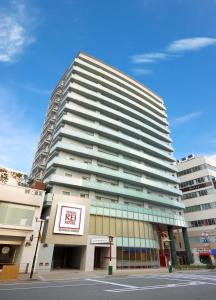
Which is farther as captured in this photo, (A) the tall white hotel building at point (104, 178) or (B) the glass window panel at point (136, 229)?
(B) the glass window panel at point (136, 229)

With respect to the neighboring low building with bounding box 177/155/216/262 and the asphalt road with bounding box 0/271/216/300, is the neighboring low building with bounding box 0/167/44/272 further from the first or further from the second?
the neighboring low building with bounding box 177/155/216/262

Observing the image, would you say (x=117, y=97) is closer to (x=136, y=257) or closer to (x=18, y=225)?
(x=136, y=257)

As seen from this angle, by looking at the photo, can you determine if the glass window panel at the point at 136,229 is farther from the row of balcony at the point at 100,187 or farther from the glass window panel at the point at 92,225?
the glass window panel at the point at 92,225

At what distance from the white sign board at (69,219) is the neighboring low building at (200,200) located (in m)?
31.8

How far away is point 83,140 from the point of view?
143ft

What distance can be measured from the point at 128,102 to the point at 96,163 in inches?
897

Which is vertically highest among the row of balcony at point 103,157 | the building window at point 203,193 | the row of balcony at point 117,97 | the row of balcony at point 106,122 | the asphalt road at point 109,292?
the row of balcony at point 117,97

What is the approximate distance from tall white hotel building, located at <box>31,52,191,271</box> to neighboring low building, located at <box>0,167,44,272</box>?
91.0 inches

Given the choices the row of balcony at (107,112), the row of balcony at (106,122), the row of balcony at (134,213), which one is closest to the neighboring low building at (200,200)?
the row of balcony at (134,213)

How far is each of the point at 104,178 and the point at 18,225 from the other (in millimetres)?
19251

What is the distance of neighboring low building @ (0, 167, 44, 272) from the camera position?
88.9ft

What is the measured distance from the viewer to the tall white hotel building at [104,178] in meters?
32.9

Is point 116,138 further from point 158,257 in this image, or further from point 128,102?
point 158,257

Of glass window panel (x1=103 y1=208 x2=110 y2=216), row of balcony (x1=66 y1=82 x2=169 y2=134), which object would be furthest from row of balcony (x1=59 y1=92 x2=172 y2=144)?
glass window panel (x1=103 y1=208 x2=110 y2=216)
